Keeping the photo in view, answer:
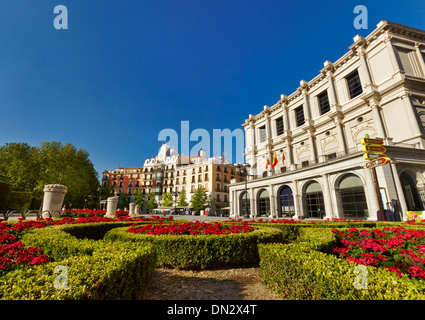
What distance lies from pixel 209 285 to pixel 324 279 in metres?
2.75

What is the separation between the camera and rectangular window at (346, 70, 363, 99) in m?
22.9

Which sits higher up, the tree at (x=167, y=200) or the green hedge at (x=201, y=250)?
the tree at (x=167, y=200)

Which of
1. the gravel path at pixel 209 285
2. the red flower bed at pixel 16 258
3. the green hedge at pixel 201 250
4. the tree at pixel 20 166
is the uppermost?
the tree at pixel 20 166

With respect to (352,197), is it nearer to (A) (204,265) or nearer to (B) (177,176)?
(A) (204,265)

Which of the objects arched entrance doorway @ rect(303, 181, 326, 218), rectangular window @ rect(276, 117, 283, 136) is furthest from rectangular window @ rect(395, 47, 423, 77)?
rectangular window @ rect(276, 117, 283, 136)

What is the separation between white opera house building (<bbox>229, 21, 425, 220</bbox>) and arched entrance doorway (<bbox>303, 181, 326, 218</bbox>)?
0.35ft

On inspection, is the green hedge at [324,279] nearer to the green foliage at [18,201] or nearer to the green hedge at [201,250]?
the green hedge at [201,250]

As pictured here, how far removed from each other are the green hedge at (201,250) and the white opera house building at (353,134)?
15.5m

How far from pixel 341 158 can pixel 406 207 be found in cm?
589

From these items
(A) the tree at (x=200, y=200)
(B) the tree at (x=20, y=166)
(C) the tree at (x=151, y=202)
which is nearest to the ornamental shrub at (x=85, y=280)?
(B) the tree at (x=20, y=166)

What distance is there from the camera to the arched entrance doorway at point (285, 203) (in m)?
24.2

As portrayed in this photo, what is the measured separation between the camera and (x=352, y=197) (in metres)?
18.2

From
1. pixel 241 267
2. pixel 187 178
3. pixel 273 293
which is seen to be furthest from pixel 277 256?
pixel 187 178

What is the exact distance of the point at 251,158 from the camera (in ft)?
118
